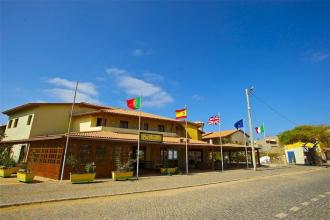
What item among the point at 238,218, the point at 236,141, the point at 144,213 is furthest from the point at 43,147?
the point at 236,141

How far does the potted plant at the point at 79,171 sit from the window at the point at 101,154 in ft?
5.08

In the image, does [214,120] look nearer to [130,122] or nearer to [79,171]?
[130,122]

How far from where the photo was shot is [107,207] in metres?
8.10

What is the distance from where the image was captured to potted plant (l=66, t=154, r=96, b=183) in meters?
14.5

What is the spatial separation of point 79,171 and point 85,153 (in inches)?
59.0

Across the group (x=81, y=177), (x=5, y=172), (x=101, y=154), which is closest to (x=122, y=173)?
(x=101, y=154)

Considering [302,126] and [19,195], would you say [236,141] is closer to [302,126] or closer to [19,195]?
[302,126]

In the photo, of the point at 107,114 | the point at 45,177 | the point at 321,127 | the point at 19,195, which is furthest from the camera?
the point at 321,127

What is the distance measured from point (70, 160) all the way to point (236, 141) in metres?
43.0

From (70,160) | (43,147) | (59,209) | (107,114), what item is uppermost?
(107,114)

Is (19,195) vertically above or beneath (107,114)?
beneath

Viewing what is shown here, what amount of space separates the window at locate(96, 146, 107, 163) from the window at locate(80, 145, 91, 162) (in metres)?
0.78

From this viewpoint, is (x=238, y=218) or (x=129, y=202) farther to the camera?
(x=129, y=202)

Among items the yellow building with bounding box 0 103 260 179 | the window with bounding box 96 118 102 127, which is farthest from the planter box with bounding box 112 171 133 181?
the window with bounding box 96 118 102 127
